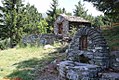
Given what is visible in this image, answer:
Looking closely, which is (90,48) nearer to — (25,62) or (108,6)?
(108,6)

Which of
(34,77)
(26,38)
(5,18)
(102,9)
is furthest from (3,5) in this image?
(34,77)

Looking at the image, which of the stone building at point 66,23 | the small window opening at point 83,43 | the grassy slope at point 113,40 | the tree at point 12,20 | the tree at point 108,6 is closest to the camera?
the small window opening at point 83,43

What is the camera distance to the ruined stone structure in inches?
441

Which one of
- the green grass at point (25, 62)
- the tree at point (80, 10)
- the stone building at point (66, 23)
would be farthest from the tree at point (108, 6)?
the tree at point (80, 10)

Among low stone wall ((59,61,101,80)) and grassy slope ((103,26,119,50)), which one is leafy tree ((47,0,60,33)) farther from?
low stone wall ((59,61,101,80))

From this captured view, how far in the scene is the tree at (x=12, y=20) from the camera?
32625 mm

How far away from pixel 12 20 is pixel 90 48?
22123 millimetres

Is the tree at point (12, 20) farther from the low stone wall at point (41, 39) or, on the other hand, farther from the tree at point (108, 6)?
the tree at point (108, 6)

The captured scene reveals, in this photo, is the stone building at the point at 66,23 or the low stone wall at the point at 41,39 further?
the stone building at the point at 66,23

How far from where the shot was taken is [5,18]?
33188 millimetres

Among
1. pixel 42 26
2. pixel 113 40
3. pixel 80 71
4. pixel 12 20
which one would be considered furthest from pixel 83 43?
pixel 42 26

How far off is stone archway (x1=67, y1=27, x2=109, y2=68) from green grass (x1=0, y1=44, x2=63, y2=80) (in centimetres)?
266

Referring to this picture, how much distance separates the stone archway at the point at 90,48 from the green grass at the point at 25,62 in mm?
2658

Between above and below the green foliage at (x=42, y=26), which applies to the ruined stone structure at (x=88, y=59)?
below
